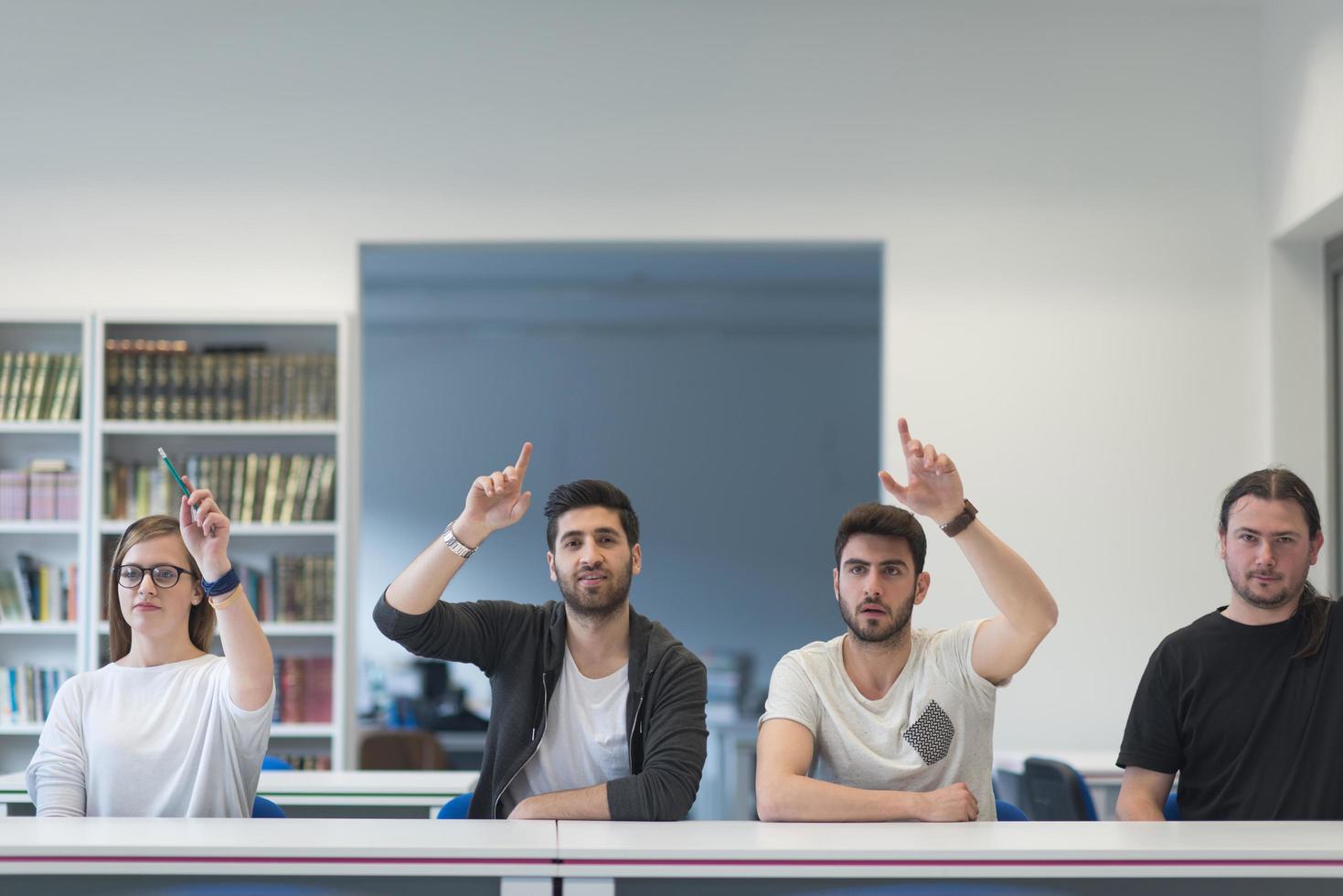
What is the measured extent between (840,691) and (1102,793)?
2.46 meters

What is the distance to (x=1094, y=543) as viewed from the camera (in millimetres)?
4848

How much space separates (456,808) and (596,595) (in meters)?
0.56

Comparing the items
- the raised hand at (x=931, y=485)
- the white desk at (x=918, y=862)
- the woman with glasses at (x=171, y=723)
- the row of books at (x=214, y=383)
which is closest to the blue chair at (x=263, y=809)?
the woman with glasses at (x=171, y=723)

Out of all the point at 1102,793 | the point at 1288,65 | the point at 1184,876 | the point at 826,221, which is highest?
the point at 1288,65

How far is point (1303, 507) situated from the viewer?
8.43ft

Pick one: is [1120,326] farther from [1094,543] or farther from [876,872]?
[876,872]

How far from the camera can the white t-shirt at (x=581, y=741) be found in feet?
8.76

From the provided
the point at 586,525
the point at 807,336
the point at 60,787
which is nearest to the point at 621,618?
the point at 586,525

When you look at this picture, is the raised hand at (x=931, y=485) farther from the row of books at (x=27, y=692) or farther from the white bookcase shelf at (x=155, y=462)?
the row of books at (x=27, y=692)

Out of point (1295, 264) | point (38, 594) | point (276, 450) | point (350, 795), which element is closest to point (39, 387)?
→ point (38, 594)

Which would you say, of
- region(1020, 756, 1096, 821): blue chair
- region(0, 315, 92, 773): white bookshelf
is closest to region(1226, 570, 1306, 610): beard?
region(1020, 756, 1096, 821): blue chair

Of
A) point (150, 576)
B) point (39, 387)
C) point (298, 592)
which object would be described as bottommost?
point (298, 592)

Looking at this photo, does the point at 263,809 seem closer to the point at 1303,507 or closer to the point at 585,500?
the point at 585,500

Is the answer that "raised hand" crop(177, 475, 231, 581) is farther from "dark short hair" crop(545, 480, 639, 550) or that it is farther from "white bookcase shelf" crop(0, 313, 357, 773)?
"white bookcase shelf" crop(0, 313, 357, 773)
